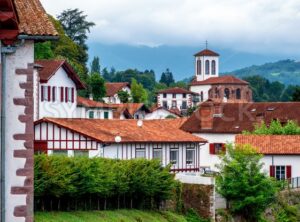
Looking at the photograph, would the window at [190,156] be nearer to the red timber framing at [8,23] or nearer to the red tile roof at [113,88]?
the red timber framing at [8,23]

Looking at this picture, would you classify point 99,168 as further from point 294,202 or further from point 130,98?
point 130,98

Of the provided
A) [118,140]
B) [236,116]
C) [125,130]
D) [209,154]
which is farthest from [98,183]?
[236,116]

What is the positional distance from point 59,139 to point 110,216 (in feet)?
41.9

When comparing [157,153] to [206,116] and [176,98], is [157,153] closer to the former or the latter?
[206,116]

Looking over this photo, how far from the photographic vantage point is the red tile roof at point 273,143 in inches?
2741

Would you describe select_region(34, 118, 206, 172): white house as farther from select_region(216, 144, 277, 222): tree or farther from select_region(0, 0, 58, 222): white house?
select_region(0, 0, 58, 222): white house

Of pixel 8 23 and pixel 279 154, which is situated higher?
pixel 8 23

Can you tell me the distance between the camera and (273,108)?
3703 inches

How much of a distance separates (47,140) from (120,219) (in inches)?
522

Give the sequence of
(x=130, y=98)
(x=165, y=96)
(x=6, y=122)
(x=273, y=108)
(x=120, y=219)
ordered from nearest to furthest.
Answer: (x=6, y=122), (x=120, y=219), (x=273, y=108), (x=130, y=98), (x=165, y=96)

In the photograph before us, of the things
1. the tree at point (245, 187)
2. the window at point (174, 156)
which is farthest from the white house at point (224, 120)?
the tree at point (245, 187)

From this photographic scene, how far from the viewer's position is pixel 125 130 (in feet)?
186

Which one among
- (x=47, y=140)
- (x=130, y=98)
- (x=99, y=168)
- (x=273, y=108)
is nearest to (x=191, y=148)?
(x=47, y=140)

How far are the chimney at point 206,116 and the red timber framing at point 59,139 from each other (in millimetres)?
33600
